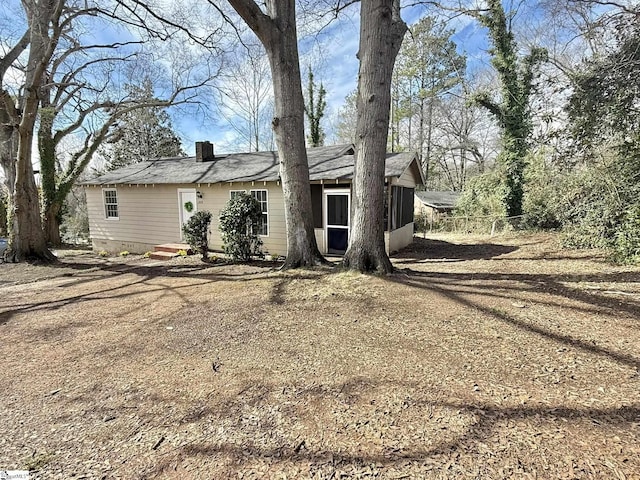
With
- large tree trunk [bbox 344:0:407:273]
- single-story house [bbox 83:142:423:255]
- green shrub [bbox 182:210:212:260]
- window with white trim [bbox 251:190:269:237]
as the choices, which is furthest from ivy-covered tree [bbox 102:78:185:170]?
large tree trunk [bbox 344:0:407:273]

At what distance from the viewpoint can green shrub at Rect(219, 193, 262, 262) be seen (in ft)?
27.7

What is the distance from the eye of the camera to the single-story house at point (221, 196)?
32.9 feet

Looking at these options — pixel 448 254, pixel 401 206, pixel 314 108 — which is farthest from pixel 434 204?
pixel 448 254

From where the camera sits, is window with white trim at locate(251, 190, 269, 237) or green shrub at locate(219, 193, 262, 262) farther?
window with white trim at locate(251, 190, 269, 237)

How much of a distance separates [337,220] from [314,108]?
16.5 m

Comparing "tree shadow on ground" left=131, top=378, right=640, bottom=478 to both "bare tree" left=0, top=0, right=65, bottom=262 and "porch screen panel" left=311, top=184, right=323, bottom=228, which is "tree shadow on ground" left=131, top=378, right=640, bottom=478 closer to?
"porch screen panel" left=311, top=184, right=323, bottom=228

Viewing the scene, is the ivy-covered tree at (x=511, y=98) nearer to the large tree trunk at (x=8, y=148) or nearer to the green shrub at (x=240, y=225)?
the green shrub at (x=240, y=225)

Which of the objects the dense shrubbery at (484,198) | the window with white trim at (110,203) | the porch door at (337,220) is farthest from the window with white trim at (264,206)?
the dense shrubbery at (484,198)

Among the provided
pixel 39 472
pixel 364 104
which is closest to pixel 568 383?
pixel 39 472

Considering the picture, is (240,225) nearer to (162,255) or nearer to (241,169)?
(241,169)

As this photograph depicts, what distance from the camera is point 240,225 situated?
8.47m

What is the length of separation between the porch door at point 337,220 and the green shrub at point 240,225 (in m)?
2.44

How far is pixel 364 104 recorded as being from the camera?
18.8 feet

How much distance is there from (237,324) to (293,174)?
11.7ft
